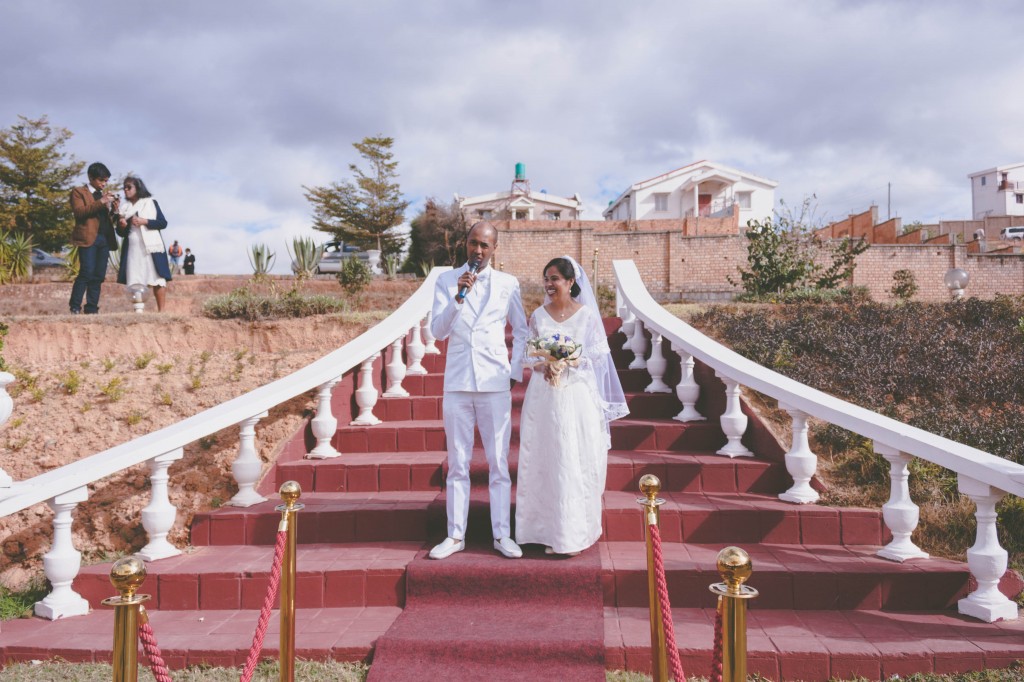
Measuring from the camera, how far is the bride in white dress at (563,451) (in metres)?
3.50

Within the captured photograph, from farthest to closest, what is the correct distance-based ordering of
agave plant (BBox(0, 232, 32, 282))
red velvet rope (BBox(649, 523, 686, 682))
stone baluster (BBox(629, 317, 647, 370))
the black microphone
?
agave plant (BBox(0, 232, 32, 282))
stone baluster (BBox(629, 317, 647, 370))
the black microphone
red velvet rope (BBox(649, 523, 686, 682))

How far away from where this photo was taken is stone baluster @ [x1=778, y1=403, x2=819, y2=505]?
395 centimetres

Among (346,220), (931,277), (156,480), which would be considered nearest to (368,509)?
(156,480)

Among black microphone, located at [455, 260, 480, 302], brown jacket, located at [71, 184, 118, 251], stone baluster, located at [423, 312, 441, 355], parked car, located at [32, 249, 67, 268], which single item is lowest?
stone baluster, located at [423, 312, 441, 355]

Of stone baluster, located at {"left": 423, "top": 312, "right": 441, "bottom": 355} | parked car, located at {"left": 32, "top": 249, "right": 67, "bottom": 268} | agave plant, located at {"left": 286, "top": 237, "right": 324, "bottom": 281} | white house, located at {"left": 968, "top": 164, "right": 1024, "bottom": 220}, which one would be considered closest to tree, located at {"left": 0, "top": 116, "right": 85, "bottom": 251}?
parked car, located at {"left": 32, "top": 249, "right": 67, "bottom": 268}

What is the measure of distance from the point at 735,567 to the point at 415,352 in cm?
464

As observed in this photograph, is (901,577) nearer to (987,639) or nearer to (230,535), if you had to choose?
(987,639)

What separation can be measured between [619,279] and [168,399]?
455 centimetres

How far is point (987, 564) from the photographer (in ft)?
9.96

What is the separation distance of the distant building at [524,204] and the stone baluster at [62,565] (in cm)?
3236

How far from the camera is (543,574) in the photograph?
10.9 ft

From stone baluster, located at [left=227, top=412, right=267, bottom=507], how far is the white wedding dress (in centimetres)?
177

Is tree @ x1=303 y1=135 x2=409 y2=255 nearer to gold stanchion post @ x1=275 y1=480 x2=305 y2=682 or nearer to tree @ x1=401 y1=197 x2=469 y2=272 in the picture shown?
tree @ x1=401 y1=197 x2=469 y2=272

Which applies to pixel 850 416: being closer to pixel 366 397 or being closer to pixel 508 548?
pixel 508 548
